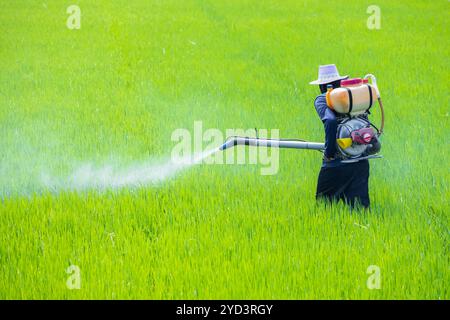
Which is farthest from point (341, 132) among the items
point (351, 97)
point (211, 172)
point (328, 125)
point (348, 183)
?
point (211, 172)

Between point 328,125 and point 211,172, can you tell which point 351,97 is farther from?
point 211,172

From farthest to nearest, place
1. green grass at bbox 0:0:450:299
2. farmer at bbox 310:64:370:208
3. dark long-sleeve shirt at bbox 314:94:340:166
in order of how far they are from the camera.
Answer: farmer at bbox 310:64:370:208, dark long-sleeve shirt at bbox 314:94:340:166, green grass at bbox 0:0:450:299

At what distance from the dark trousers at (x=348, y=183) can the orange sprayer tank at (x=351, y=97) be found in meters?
0.41

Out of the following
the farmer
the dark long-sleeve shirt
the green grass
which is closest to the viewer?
the green grass

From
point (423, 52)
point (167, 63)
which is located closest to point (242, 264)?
point (167, 63)

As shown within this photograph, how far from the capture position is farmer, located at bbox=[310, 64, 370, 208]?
11.9 feet

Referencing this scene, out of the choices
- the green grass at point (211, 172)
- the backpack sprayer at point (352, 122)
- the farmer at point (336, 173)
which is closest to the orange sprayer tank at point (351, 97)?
the backpack sprayer at point (352, 122)

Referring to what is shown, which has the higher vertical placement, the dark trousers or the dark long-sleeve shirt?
the dark long-sleeve shirt

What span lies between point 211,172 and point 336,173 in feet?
3.95

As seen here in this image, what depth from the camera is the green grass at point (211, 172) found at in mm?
2971

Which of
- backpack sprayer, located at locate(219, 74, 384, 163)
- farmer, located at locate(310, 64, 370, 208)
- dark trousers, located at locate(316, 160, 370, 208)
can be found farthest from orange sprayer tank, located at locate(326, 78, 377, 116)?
dark trousers, located at locate(316, 160, 370, 208)

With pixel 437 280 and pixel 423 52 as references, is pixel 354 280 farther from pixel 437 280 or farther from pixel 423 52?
pixel 423 52

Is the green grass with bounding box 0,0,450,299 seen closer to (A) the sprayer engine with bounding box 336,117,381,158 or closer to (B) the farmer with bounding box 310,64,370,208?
(B) the farmer with bounding box 310,64,370,208

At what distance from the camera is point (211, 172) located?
4.60 meters
